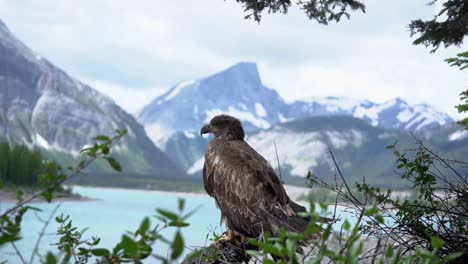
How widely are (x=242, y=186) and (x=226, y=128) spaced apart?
202 cm

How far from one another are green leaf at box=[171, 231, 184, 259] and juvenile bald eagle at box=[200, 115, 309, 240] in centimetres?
535

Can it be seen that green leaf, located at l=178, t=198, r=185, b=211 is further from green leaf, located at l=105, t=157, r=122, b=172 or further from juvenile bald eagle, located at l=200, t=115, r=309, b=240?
juvenile bald eagle, located at l=200, t=115, r=309, b=240

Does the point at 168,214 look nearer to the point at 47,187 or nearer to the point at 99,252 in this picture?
the point at 99,252

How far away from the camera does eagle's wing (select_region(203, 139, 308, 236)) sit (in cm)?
716

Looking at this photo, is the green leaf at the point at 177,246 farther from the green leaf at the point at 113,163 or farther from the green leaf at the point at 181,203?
the green leaf at the point at 113,163

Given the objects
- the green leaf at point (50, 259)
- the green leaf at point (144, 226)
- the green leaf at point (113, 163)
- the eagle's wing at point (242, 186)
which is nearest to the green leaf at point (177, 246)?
the green leaf at point (144, 226)

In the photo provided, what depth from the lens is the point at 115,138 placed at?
2059 mm

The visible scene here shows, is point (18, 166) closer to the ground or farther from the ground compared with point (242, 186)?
farther from the ground

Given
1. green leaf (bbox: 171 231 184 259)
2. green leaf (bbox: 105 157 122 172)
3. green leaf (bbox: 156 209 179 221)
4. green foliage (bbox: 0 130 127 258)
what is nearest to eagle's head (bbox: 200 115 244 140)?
green foliage (bbox: 0 130 127 258)

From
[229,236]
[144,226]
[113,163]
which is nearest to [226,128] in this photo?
[229,236]

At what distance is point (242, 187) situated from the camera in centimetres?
765

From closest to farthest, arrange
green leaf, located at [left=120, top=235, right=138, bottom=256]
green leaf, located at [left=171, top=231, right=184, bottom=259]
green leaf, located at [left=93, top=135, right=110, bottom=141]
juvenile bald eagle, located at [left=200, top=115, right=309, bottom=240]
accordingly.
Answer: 1. green leaf, located at [left=171, top=231, right=184, bottom=259]
2. green leaf, located at [left=120, top=235, right=138, bottom=256]
3. green leaf, located at [left=93, top=135, right=110, bottom=141]
4. juvenile bald eagle, located at [left=200, top=115, right=309, bottom=240]

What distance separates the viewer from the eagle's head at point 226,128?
9.38 m

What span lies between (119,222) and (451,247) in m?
121
